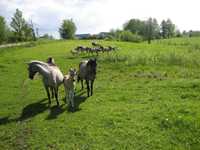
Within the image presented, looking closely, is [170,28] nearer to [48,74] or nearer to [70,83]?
[48,74]

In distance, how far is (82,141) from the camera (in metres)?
9.86

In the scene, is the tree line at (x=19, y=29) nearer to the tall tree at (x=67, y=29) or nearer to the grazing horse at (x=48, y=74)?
the tall tree at (x=67, y=29)

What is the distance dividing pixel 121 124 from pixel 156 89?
5.81 m

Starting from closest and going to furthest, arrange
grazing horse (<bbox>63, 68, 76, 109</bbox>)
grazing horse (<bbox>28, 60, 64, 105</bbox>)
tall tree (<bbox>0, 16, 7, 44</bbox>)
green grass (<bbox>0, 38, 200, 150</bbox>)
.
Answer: green grass (<bbox>0, 38, 200, 150</bbox>) → grazing horse (<bbox>63, 68, 76, 109</bbox>) → grazing horse (<bbox>28, 60, 64, 105</bbox>) → tall tree (<bbox>0, 16, 7, 44</bbox>)

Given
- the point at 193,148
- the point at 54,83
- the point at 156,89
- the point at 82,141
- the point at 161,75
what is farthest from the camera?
the point at 161,75

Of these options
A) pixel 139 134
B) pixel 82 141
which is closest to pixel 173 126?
pixel 139 134

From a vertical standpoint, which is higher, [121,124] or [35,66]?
[35,66]

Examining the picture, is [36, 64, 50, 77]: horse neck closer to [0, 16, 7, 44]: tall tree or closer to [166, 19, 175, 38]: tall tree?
[0, 16, 7, 44]: tall tree

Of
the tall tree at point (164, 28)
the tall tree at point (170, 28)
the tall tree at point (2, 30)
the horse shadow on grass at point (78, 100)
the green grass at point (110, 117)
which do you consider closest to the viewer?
the green grass at point (110, 117)

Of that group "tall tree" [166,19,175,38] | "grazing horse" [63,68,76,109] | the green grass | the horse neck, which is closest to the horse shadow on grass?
the green grass

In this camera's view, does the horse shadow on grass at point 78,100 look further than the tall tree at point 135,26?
No

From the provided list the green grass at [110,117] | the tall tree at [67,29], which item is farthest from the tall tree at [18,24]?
the green grass at [110,117]

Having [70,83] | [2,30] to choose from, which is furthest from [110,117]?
[2,30]

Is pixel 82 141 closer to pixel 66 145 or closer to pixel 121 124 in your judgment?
pixel 66 145
